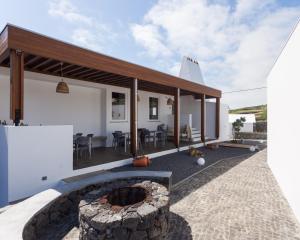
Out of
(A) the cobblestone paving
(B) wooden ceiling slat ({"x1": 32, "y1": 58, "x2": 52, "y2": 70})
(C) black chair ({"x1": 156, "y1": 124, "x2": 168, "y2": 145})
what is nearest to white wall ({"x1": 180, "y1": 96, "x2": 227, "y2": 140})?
(C) black chair ({"x1": 156, "y1": 124, "x2": 168, "y2": 145})

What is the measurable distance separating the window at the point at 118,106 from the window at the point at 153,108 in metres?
2.27

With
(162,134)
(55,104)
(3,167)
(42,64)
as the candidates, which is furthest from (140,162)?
(42,64)

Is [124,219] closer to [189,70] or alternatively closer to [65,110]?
[65,110]

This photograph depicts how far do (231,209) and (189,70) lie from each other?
15.5 m

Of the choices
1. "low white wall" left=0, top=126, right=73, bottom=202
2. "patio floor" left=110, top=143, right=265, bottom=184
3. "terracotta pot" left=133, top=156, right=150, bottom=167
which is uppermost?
"low white wall" left=0, top=126, right=73, bottom=202

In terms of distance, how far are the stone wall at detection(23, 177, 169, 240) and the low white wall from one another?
0.92 meters

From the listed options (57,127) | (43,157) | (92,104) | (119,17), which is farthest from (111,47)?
(43,157)

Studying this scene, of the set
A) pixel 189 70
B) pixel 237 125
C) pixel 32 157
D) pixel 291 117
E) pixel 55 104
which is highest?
pixel 189 70

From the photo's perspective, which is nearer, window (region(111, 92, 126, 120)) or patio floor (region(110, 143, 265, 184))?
patio floor (region(110, 143, 265, 184))

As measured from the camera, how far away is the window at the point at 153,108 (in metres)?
11.5

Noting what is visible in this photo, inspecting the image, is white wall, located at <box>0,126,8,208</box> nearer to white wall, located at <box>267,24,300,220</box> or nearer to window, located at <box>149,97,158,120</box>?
white wall, located at <box>267,24,300,220</box>

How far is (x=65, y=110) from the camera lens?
766 cm

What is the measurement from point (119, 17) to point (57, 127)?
538cm

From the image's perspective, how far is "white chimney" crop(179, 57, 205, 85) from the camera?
688 inches
